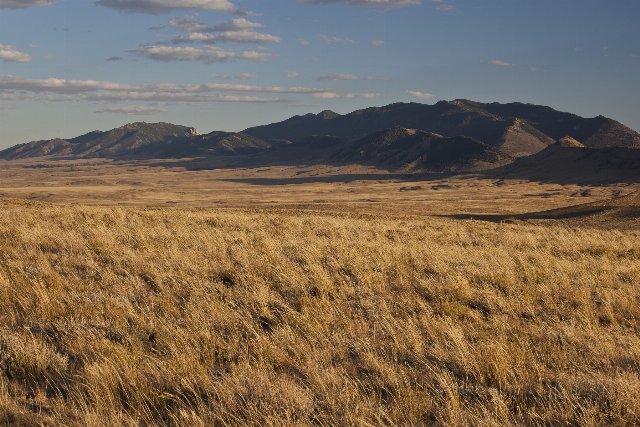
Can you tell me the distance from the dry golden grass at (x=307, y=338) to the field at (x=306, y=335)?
2 centimetres

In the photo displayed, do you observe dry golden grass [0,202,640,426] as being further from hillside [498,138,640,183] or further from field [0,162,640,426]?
hillside [498,138,640,183]

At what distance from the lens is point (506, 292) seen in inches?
350

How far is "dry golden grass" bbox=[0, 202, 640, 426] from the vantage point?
4.35 meters

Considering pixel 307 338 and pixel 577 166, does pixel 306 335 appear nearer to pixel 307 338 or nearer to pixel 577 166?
pixel 307 338

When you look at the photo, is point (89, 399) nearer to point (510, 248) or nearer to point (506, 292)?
point (506, 292)

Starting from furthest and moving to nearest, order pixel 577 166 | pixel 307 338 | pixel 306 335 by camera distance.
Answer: pixel 577 166, pixel 306 335, pixel 307 338

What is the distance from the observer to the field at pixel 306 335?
436 centimetres

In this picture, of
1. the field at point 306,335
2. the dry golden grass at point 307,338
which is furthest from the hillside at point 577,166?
the dry golden grass at point 307,338

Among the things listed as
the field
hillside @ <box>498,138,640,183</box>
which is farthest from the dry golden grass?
hillside @ <box>498,138,640,183</box>

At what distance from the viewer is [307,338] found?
599cm

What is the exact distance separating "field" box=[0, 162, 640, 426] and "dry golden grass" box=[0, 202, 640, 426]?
0.02 meters

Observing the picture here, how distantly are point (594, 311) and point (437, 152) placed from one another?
7592 inches

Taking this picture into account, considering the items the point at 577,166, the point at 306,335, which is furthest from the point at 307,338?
the point at 577,166

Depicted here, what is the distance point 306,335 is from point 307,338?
0.35 ft
